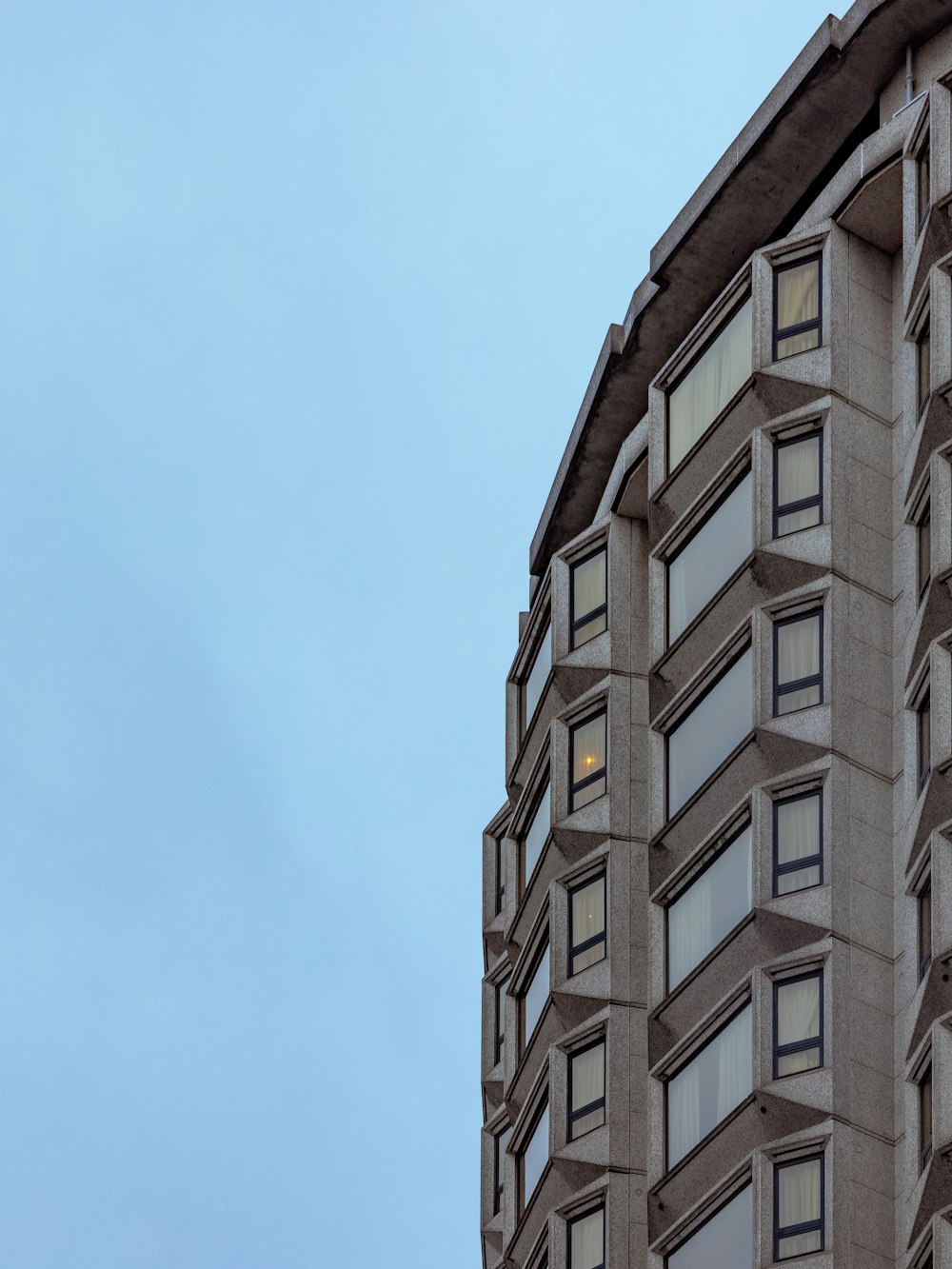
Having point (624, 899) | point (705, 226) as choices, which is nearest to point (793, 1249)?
point (624, 899)

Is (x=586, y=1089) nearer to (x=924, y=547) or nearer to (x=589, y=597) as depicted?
(x=589, y=597)

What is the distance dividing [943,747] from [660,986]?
382 inches

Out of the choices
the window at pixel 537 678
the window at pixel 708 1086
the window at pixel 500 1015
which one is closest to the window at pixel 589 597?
the window at pixel 537 678

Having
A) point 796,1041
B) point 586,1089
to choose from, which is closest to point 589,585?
point 586,1089

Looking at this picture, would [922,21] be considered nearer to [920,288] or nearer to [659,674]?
[920,288]

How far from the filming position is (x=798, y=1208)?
142 ft

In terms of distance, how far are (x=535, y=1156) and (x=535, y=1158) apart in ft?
0.16

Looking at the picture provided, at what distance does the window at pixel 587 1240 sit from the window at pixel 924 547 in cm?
1485

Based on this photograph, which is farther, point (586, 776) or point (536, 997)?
point (536, 997)

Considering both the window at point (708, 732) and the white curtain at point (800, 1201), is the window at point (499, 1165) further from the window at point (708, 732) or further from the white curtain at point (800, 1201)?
the white curtain at point (800, 1201)

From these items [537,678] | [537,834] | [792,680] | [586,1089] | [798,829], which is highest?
[537,678]

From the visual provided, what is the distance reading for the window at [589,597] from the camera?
57688 millimetres

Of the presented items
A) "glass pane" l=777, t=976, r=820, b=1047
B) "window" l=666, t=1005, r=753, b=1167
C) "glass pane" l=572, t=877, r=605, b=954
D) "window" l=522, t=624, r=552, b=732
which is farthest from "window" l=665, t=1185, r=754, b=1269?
"window" l=522, t=624, r=552, b=732

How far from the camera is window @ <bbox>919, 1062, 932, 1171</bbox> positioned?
1629 inches
